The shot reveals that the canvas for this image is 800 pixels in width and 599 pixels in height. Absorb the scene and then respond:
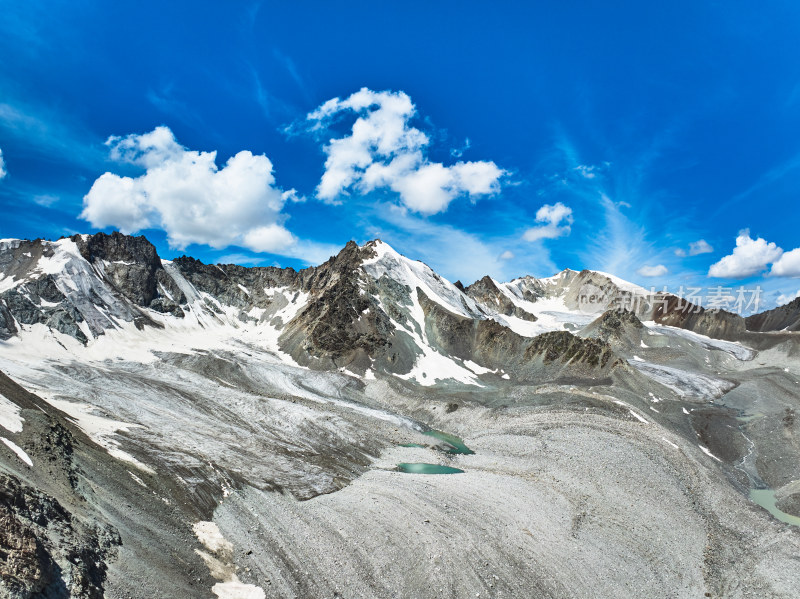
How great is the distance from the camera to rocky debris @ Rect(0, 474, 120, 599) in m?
13.3

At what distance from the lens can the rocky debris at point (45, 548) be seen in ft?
43.6

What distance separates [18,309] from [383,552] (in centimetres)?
9104

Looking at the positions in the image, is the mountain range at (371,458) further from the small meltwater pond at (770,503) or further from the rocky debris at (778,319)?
the rocky debris at (778,319)

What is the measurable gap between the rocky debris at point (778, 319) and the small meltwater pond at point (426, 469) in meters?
139

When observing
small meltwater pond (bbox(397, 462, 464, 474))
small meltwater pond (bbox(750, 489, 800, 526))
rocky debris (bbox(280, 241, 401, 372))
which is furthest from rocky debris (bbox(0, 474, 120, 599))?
rocky debris (bbox(280, 241, 401, 372))

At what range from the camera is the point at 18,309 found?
8069 centimetres

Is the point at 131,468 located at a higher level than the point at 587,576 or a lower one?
lower

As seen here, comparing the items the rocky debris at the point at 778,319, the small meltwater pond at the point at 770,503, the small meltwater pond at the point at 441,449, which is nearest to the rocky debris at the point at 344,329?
the small meltwater pond at the point at 441,449

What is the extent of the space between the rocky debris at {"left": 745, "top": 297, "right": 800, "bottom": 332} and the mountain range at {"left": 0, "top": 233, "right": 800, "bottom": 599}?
141 ft

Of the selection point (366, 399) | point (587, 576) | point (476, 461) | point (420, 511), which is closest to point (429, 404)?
point (366, 399)

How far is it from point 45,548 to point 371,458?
29.8m

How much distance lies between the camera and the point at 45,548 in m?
15.2

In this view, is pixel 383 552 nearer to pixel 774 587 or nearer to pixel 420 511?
pixel 420 511

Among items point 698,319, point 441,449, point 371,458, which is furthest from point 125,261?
point 698,319
